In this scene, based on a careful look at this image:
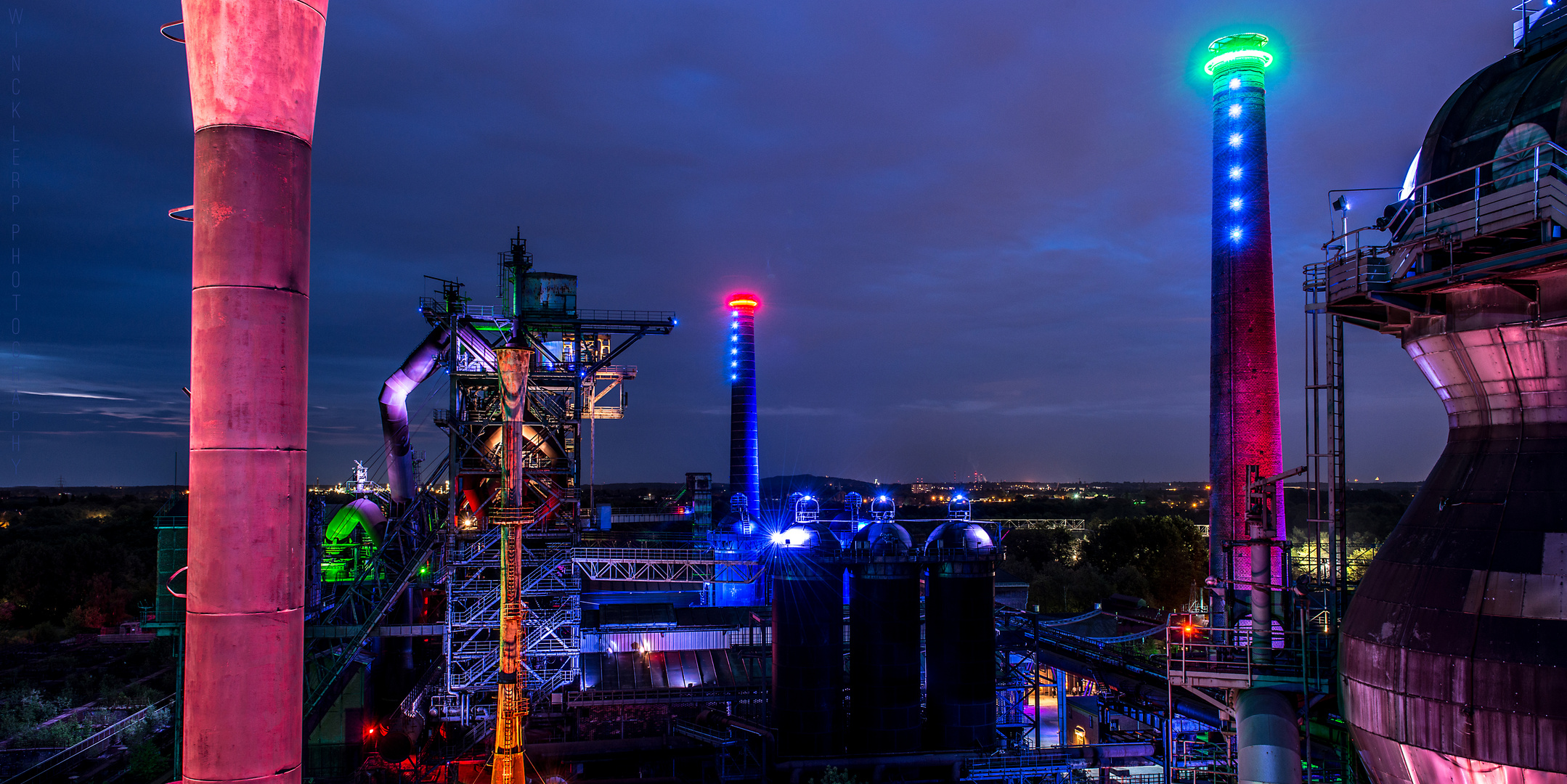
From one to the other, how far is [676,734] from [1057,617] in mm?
22774

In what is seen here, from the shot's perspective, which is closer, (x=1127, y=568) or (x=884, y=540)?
(x=884, y=540)

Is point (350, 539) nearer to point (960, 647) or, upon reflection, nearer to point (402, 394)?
point (402, 394)

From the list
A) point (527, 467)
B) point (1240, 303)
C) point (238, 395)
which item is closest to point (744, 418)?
point (527, 467)

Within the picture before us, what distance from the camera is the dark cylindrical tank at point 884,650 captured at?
25.9 metres

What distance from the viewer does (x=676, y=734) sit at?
2784 centimetres

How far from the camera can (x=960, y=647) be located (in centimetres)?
2652

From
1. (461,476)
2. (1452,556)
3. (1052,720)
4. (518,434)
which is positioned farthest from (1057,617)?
(518,434)

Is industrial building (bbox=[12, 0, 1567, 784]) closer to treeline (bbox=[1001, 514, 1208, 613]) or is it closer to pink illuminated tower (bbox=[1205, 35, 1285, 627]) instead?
pink illuminated tower (bbox=[1205, 35, 1285, 627])

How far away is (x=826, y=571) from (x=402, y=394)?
19412mm

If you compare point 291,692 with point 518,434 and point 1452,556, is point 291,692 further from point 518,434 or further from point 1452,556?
point 1452,556

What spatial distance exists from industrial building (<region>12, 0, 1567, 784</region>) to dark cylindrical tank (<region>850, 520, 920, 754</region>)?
0.34ft

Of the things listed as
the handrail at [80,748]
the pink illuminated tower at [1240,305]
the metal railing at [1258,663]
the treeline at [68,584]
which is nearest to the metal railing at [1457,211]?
the metal railing at [1258,663]

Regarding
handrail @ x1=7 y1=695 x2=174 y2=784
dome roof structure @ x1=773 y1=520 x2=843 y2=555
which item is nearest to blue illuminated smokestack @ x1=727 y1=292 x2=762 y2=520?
dome roof structure @ x1=773 y1=520 x2=843 y2=555

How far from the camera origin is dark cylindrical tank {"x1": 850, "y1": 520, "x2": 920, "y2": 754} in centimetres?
2588
